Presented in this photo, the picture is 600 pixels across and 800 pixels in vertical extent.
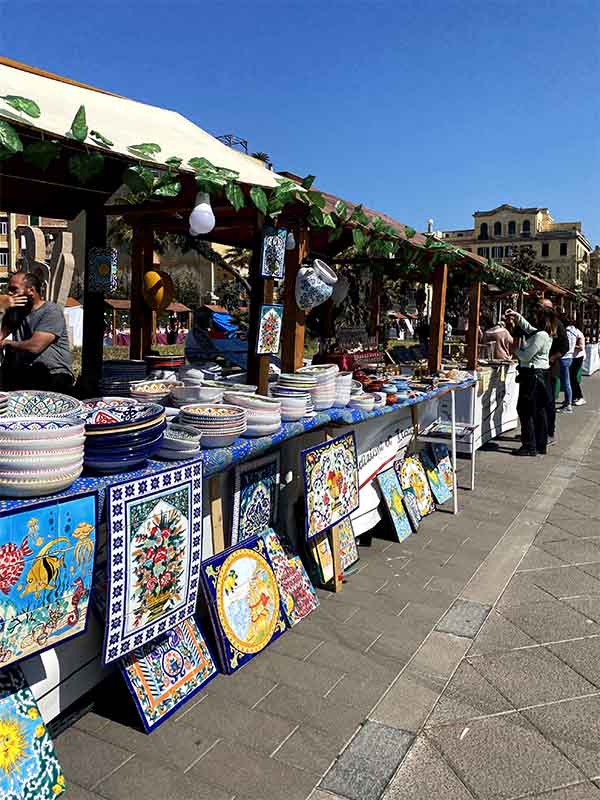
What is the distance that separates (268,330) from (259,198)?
0.77m

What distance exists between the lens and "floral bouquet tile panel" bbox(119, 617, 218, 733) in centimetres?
244

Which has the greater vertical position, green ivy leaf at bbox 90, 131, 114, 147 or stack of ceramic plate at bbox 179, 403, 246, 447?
green ivy leaf at bbox 90, 131, 114, 147

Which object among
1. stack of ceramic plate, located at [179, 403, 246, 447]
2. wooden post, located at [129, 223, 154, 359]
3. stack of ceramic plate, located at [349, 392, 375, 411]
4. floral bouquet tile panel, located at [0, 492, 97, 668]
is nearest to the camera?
floral bouquet tile panel, located at [0, 492, 97, 668]

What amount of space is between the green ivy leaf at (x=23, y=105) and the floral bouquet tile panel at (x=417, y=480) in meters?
3.51

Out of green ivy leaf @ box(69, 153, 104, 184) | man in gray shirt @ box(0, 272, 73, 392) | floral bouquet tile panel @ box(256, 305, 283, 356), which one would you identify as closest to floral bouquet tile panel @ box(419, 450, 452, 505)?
floral bouquet tile panel @ box(256, 305, 283, 356)

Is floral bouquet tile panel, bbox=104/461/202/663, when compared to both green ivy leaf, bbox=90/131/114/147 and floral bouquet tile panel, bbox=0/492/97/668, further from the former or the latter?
green ivy leaf, bbox=90/131/114/147

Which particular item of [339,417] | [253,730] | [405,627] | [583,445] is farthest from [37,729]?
[583,445]

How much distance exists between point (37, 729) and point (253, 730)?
81cm

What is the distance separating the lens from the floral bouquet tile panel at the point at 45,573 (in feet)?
6.06

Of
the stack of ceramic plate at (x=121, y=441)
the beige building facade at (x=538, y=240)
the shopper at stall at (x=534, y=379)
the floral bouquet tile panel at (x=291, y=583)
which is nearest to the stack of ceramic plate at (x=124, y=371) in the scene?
the floral bouquet tile panel at (x=291, y=583)

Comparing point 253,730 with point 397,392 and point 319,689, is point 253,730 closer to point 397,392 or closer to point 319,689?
point 319,689

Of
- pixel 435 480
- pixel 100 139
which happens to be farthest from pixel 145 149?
pixel 435 480

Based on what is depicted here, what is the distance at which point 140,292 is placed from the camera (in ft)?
16.6

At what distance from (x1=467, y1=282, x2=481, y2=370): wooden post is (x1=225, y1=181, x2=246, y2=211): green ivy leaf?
5.03 meters
